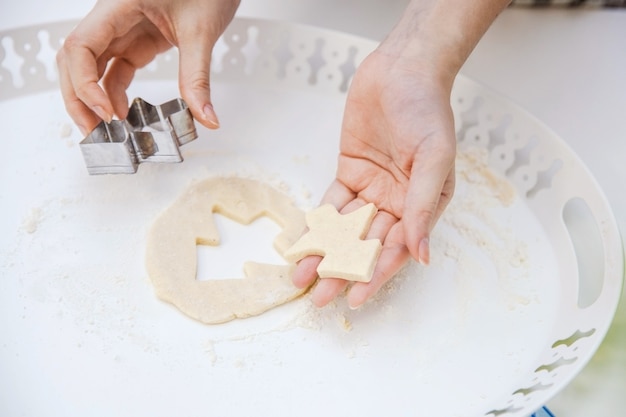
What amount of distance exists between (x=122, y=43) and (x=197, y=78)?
0.77ft

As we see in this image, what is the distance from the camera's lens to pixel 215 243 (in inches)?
46.3

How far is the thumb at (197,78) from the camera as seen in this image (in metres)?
1.12

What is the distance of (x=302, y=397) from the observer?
976mm

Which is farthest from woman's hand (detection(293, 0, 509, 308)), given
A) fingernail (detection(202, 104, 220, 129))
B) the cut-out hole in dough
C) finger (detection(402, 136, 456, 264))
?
fingernail (detection(202, 104, 220, 129))

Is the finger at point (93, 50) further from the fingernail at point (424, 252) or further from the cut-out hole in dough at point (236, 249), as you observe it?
the fingernail at point (424, 252)

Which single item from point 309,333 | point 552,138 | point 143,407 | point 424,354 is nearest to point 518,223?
point 552,138

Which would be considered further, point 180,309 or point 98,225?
point 98,225

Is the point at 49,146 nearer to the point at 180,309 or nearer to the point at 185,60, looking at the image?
the point at 185,60

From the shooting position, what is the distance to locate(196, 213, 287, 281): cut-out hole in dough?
3.76 ft

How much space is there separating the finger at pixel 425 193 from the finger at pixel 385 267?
0.09 m

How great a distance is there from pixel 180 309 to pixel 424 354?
1.29 ft

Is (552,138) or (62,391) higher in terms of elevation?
(552,138)

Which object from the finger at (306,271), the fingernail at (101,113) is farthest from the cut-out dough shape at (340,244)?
the fingernail at (101,113)

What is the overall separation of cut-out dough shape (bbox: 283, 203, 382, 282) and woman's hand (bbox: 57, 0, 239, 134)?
243 mm
